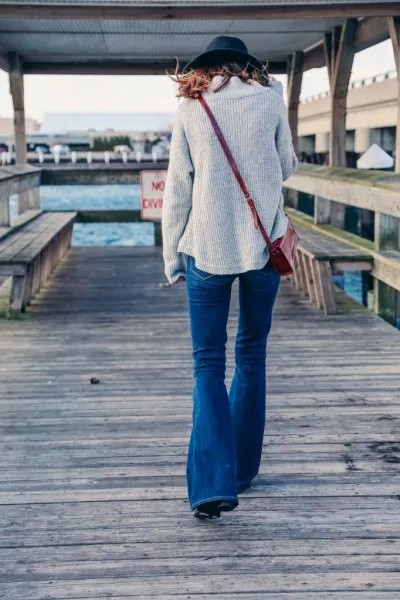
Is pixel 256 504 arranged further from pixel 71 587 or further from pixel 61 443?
pixel 61 443

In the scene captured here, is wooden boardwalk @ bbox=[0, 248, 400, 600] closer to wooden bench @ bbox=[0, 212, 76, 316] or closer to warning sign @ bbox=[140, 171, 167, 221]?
wooden bench @ bbox=[0, 212, 76, 316]

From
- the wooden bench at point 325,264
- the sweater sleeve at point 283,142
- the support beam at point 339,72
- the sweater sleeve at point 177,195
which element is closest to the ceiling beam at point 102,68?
the support beam at point 339,72

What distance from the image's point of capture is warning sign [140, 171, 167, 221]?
1183 cm

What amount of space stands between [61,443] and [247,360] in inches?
53.7

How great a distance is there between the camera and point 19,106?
14.4 meters

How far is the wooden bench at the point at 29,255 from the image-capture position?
7.87 m

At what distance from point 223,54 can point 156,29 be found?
813cm

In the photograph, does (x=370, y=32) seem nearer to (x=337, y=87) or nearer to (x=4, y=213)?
(x=337, y=87)

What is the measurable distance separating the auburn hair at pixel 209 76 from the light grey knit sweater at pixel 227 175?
22 mm

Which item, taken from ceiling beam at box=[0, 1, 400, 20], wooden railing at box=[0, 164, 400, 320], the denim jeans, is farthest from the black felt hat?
ceiling beam at box=[0, 1, 400, 20]

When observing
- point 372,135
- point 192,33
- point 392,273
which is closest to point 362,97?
point 372,135

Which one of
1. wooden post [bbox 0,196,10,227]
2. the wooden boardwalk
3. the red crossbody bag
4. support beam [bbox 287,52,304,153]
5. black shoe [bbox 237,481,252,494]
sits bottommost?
the wooden boardwalk

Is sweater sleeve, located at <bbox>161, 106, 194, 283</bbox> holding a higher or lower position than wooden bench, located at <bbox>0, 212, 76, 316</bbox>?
higher

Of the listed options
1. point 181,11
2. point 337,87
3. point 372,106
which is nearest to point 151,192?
point 337,87
